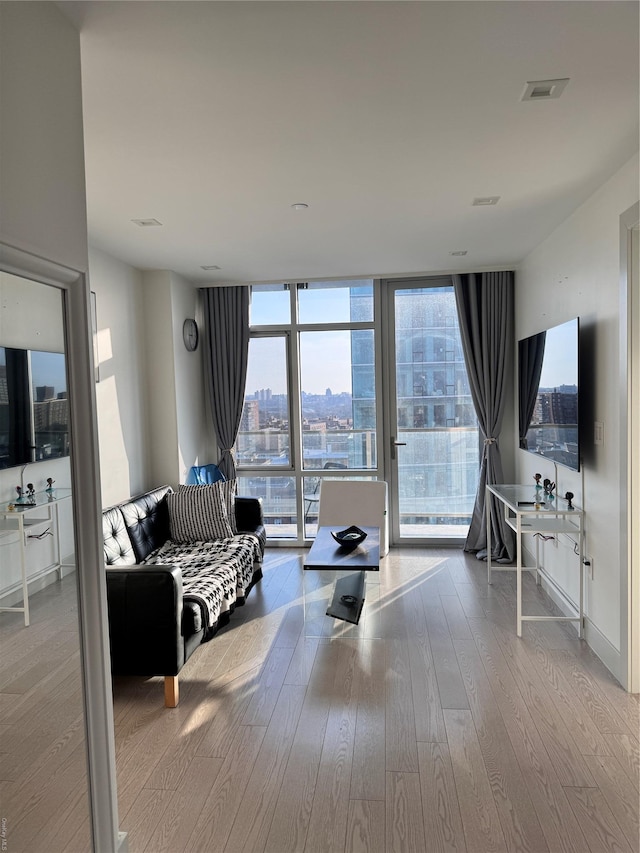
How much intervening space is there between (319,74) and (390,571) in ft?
12.6

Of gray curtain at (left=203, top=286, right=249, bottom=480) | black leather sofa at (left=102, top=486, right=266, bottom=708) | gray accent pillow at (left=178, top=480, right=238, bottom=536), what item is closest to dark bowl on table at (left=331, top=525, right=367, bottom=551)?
gray accent pillow at (left=178, top=480, right=238, bottom=536)

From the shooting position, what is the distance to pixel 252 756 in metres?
2.40

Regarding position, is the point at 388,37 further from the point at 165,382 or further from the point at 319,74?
the point at 165,382

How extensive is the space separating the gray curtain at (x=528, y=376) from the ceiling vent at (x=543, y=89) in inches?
79.9

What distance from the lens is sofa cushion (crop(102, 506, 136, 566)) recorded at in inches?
137

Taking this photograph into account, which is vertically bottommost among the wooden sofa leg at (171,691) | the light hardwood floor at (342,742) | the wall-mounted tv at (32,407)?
the light hardwood floor at (342,742)

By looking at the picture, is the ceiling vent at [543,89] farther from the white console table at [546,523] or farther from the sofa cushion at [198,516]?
the sofa cushion at [198,516]

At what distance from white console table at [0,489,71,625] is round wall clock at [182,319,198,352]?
361cm

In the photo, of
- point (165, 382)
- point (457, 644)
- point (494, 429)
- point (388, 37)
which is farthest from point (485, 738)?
point (165, 382)

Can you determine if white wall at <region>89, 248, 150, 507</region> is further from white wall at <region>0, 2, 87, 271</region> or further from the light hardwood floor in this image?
white wall at <region>0, 2, 87, 271</region>

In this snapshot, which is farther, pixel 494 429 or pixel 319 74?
pixel 494 429

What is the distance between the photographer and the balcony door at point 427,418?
538 centimetres

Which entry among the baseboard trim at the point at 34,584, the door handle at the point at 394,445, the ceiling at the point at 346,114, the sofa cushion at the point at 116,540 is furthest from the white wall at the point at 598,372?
the sofa cushion at the point at 116,540

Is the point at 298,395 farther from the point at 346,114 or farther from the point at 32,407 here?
the point at 32,407
